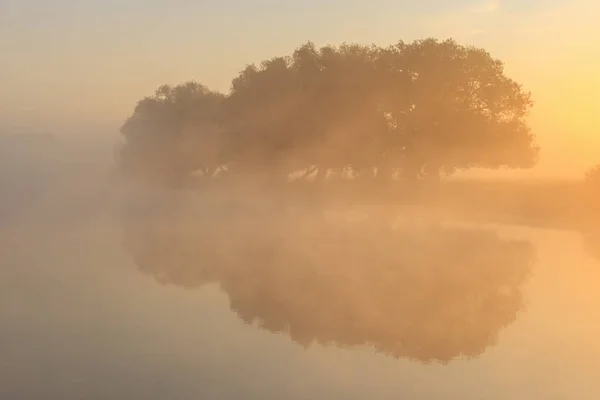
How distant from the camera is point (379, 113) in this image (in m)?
57.4

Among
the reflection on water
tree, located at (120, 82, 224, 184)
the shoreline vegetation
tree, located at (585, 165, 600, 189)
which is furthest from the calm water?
tree, located at (120, 82, 224, 184)

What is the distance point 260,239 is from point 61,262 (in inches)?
440

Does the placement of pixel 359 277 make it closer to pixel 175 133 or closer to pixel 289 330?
pixel 289 330

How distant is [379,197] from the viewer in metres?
60.8

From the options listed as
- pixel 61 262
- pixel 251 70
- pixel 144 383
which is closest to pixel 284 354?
pixel 144 383

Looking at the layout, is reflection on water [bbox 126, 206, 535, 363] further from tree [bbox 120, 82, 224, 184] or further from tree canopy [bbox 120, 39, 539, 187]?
tree [bbox 120, 82, 224, 184]

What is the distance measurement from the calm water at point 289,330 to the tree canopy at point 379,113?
30.1 metres

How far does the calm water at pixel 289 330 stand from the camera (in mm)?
11539

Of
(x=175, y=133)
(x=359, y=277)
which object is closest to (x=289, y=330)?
(x=359, y=277)

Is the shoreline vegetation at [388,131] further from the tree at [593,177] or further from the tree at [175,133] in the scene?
the tree at [175,133]

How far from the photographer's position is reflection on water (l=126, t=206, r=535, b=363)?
50.8 feet

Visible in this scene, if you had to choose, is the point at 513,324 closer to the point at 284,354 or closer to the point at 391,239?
the point at 284,354

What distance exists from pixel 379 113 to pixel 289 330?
44.0 m

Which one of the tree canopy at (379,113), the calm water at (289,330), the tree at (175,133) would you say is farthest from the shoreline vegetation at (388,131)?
the calm water at (289,330)
